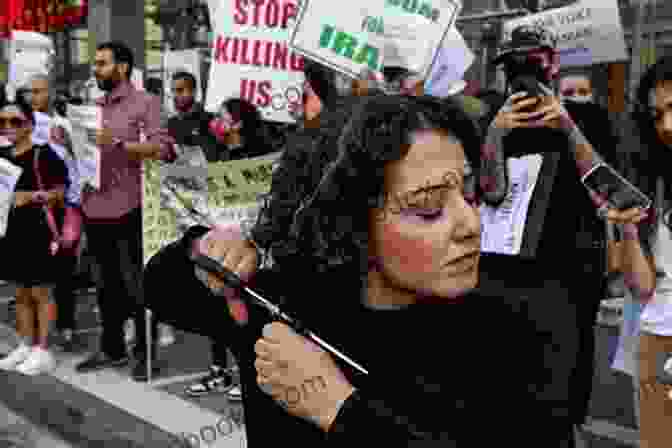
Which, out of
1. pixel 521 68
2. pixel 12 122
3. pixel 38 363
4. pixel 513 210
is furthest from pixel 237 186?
pixel 38 363

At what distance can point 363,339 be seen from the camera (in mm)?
1298

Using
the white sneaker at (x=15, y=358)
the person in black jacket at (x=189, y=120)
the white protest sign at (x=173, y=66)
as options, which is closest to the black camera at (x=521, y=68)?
the person in black jacket at (x=189, y=120)

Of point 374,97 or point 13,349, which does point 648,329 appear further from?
point 13,349

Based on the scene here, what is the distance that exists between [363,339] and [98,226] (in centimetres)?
431

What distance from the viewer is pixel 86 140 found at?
5250 mm

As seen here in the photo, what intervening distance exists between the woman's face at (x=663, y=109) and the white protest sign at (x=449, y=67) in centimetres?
157

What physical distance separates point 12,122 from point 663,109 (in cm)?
429

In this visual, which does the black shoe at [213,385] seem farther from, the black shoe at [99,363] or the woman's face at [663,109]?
the woman's face at [663,109]

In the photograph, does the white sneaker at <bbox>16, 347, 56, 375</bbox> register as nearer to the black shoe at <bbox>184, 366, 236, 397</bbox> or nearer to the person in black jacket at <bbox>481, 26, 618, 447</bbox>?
the black shoe at <bbox>184, 366, 236, 397</bbox>

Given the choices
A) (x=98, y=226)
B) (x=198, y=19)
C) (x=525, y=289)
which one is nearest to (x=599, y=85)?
(x=98, y=226)

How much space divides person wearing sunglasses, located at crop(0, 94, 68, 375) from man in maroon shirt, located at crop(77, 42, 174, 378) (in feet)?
1.18

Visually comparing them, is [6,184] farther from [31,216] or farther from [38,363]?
[38,363]

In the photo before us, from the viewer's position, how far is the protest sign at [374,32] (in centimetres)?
331

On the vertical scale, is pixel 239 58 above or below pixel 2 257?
above
